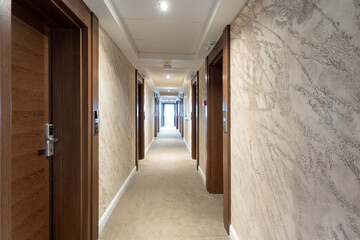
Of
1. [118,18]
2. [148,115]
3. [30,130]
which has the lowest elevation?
[30,130]

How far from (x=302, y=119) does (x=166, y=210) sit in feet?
7.29

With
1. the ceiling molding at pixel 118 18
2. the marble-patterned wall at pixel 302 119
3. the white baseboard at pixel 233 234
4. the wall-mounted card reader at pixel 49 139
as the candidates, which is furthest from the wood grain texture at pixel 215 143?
the wall-mounted card reader at pixel 49 139

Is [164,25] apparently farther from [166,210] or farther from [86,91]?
[166,210]

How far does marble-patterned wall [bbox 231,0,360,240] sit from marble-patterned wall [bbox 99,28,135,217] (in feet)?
5.21

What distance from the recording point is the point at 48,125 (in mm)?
1585

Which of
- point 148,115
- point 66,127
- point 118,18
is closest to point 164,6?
point 118,18

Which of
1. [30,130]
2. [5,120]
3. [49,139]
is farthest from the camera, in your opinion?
[49,139]

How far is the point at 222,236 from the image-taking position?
2059 mm

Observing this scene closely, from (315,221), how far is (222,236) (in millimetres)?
1451

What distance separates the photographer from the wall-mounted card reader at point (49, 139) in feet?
5.14

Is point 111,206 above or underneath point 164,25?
underneath

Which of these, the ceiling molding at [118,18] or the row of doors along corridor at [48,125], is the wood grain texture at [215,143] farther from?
the row of doors along corridor at [48,125]

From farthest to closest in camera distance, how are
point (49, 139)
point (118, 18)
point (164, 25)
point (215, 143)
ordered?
point (215, 143) → point (164, 25) → point (118, 18) → point (49, 139)

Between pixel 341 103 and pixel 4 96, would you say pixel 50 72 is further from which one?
pixel 341 103
